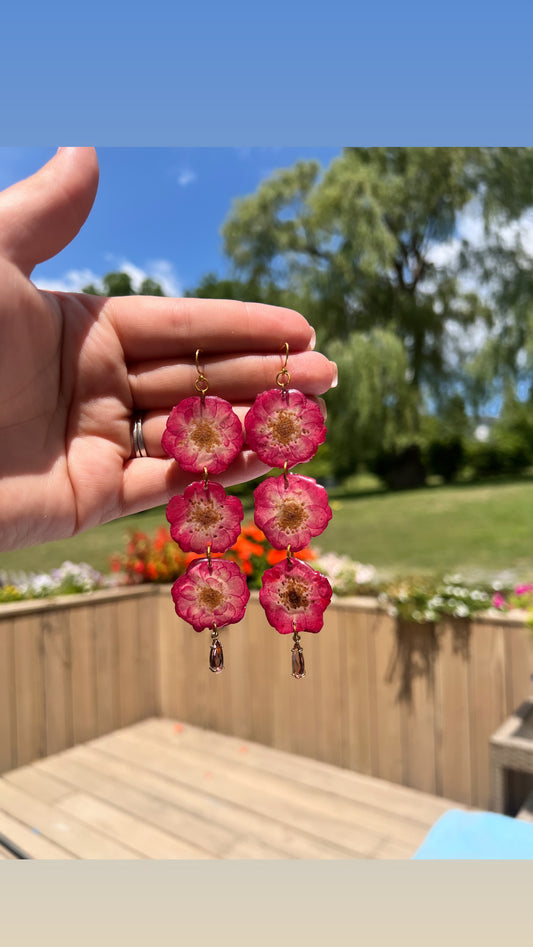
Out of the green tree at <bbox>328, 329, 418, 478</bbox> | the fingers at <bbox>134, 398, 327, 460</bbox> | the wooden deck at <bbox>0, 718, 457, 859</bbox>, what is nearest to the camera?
the fingers at <bbox>134, 398, 327, 460</bbox>

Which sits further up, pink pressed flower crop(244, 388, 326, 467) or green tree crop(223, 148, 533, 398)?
green tree crop(223, 148, 533, 398)

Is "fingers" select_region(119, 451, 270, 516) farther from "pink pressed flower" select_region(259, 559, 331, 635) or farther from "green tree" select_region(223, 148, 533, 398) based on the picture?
"green tree" select_region(223, 148, 533, 398)

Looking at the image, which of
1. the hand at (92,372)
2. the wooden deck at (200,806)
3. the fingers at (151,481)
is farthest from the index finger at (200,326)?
the wooden deck at (200,806)

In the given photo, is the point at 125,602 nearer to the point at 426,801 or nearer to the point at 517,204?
the point at 426,801

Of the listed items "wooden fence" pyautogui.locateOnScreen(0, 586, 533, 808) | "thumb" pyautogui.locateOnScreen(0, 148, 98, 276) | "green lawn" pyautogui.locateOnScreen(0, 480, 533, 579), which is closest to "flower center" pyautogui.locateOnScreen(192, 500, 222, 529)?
"thumb" pyautogui.locateOnScreen(0, 148, 98, 276)

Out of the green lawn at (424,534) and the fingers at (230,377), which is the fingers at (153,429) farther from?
the green lawn at (424,534)

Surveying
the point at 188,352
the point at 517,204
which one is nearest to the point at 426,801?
the point at 188,352
